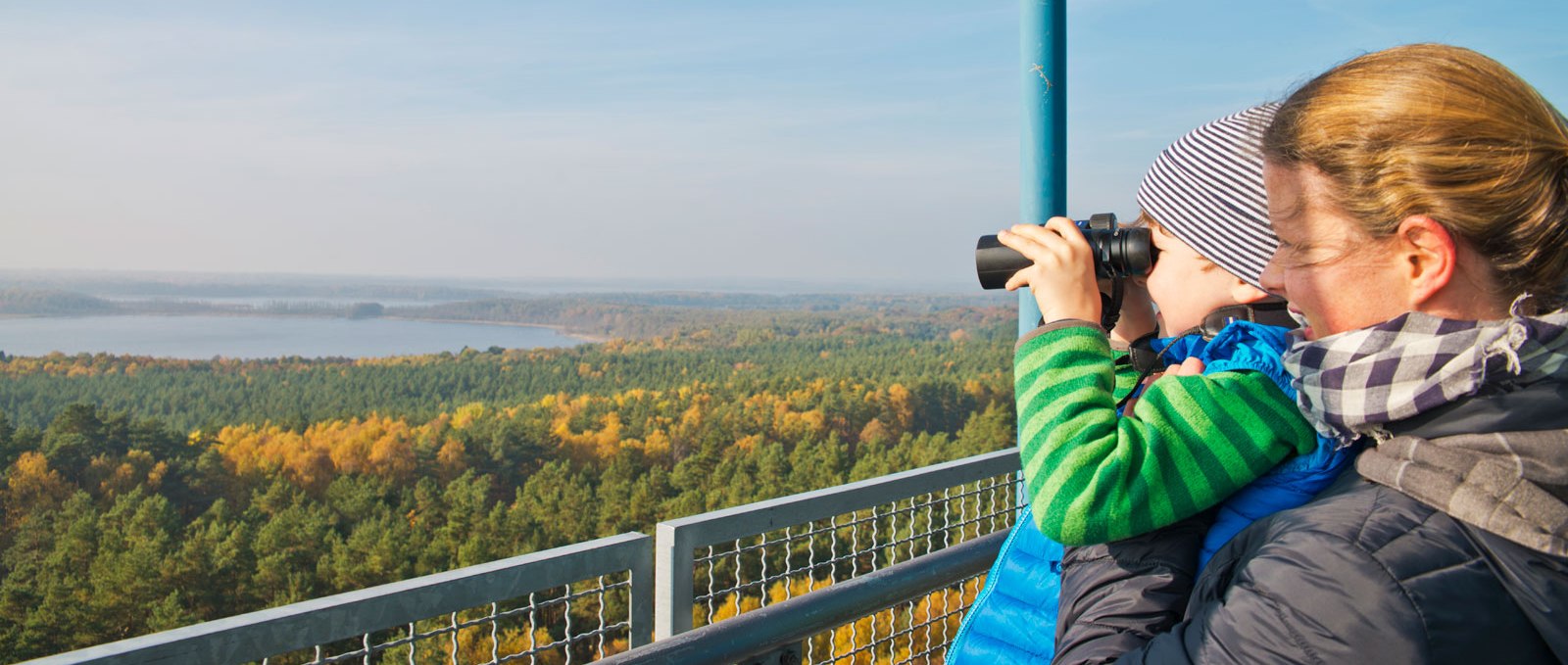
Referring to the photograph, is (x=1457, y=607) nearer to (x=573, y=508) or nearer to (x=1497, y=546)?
(x=1497, y=546)

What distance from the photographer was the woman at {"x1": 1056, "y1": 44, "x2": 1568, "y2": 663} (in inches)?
27.4

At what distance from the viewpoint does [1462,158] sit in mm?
761

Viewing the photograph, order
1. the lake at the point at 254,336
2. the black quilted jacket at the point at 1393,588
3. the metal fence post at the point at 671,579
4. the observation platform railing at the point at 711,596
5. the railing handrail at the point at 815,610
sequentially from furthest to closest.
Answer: the lake at the point at 254,336 → the metal fence post at the point at 671,579 → the railing handrail at the point at 815,610 → the observation platform railing at the point at 711,596 → the black quilted jacket at the point at 1393,588

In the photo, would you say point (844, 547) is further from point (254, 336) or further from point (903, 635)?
point (254, 336)

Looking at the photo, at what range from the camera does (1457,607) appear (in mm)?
694

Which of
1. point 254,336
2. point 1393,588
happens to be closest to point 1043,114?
point 1393,588

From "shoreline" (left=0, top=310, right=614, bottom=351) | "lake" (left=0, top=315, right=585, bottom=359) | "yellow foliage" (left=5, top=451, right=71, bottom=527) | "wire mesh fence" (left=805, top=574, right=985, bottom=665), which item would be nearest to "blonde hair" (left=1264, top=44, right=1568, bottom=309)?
"wire mesh fence" (left=805, top=574, right=985, bottom=665)

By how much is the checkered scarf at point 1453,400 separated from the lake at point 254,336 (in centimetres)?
661

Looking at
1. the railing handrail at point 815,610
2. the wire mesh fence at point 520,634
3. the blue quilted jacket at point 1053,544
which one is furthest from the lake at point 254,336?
the blue quilted jacket at point 1053,544

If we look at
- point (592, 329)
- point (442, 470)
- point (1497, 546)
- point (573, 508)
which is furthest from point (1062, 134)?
point (592, 329)

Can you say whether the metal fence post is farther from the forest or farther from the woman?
the forest

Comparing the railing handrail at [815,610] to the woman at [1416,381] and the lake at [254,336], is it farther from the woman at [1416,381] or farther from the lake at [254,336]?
the lake at [254,336]

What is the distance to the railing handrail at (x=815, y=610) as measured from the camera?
1.37m

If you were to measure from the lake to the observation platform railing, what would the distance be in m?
5.58
